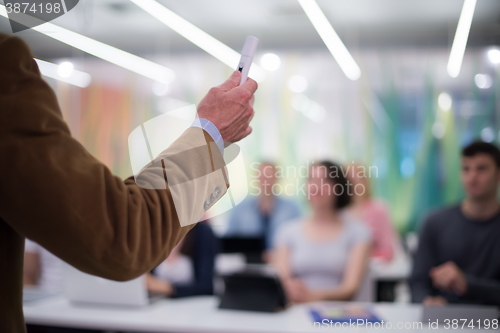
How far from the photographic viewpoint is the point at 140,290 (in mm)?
1896

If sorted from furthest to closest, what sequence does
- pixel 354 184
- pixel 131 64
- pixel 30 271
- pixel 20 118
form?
1. pixel 30 271
2. pixel 354 184
3. pixel 131 64
4. pixel 20 118

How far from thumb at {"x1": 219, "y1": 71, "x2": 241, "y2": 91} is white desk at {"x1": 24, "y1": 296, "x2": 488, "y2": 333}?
3.63 feet

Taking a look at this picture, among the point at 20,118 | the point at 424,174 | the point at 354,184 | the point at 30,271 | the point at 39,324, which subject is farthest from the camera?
the point at 424,174

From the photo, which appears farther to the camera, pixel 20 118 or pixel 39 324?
pixel 39 324

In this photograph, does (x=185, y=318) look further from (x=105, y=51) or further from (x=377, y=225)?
(x=377, y=225)

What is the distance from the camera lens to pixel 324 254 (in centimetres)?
234

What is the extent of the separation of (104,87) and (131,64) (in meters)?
0.15

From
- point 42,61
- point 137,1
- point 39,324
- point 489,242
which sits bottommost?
point 39,324

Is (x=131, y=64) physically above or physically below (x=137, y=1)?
below

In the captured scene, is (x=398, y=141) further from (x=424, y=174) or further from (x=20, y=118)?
(x=20, y=118)

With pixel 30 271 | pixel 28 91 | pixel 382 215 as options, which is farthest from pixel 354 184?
pixel 382 215

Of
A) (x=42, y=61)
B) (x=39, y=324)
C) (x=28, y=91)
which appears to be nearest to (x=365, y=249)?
(x=39, y=324)

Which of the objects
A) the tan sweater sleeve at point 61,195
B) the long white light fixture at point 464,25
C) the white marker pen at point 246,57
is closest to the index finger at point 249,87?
the white marker pen at point 246,57
